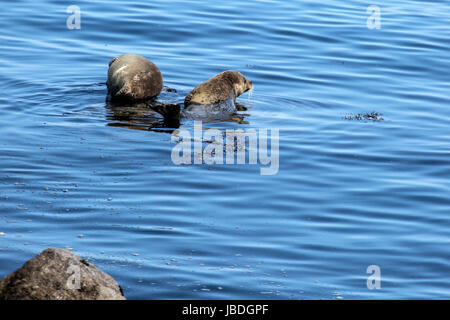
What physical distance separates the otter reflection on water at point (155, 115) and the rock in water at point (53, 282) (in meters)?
7.02

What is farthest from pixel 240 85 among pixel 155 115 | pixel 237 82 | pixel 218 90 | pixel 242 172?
pixel 242 172

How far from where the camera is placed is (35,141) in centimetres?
1277

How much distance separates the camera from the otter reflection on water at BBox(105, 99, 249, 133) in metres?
13.9

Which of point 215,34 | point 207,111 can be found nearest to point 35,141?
point 207,111

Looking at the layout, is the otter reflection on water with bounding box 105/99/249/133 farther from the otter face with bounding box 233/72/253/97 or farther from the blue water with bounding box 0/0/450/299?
the otter face with bounding box 233/72/253/97

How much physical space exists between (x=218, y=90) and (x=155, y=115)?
131 centimetres

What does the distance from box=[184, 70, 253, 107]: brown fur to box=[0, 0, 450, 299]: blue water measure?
523mm

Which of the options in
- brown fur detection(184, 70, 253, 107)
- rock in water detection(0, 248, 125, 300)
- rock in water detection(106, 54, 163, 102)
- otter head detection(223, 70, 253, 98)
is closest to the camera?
rock in water detection(0, 248, 125, 300)

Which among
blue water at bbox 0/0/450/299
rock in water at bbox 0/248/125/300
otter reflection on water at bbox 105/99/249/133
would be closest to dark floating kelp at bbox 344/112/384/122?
blue water at bbox 0/0/450/299

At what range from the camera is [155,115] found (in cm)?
1467

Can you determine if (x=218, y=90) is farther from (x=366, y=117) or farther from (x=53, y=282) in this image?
(x=53, y=282)

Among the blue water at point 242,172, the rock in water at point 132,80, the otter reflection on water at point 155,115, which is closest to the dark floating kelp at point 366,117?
the blue water at point 242,172
